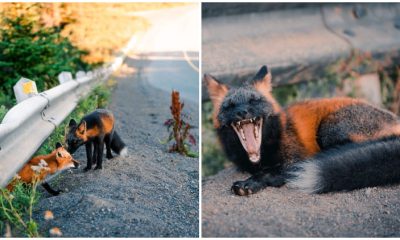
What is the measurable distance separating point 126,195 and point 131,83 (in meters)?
3.24

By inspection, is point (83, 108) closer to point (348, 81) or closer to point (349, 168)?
point (349, 168)

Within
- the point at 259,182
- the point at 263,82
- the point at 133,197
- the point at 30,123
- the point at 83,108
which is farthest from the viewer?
the point at 83,108

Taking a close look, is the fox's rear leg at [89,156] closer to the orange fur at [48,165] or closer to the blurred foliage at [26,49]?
the orange fur at [48,165]

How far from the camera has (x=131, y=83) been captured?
20.7 feet

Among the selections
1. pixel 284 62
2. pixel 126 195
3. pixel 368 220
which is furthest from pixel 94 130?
pixel 284 62

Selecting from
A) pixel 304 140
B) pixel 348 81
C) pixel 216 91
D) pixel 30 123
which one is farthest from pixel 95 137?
pixel 348 81

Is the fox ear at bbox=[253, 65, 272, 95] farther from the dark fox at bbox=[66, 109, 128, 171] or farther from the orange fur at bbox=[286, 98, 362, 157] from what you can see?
the dark fox at bbox=[66, 109, 128, 171]

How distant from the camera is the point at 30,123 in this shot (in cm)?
347

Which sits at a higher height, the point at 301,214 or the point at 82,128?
the point at 82,128

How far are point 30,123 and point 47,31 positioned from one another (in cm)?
213

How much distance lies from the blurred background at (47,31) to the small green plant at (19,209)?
2143 mm

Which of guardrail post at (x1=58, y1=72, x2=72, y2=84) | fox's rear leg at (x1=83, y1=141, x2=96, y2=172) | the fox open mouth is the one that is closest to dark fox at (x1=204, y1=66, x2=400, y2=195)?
the fox open mouth

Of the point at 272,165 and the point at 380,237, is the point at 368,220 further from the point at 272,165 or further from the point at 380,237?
the point at 272,165

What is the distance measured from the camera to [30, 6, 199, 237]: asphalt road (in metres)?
2.85
